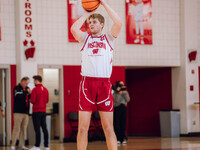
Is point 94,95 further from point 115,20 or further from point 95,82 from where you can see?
point 115,20

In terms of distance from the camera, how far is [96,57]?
4855 mm

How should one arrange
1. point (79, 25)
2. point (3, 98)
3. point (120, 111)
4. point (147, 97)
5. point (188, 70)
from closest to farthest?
point (79, 25), point (120, 111), point (3, 98), point (188, 70), point (147, 97)

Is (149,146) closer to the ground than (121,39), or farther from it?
closer to the ground

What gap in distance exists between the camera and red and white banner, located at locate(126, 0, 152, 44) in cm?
1315

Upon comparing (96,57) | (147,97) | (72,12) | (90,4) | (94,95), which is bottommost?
(147,97)

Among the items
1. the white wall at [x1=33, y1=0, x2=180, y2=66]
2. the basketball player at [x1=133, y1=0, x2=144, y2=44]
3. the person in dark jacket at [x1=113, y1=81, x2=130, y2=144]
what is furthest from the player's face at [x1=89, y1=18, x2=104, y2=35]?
the basketball player at [x1=133, y1=0, x2=144, y2=44]

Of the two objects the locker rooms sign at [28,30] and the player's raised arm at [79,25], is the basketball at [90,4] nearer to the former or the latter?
the player's raised arm at [79,25]

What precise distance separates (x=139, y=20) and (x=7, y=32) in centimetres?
425

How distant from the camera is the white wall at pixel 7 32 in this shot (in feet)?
38.8

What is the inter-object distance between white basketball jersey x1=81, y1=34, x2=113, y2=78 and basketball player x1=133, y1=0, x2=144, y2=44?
27.6 feet

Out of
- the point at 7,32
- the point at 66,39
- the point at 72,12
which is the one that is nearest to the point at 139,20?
the point at 72,12

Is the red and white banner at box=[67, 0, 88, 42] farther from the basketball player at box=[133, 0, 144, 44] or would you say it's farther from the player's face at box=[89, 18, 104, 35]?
the player's face at box=[89, 18, 104, 35]

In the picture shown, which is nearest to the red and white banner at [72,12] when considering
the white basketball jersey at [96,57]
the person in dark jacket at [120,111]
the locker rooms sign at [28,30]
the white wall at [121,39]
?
the white wall at [121,39]

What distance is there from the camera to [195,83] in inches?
538
